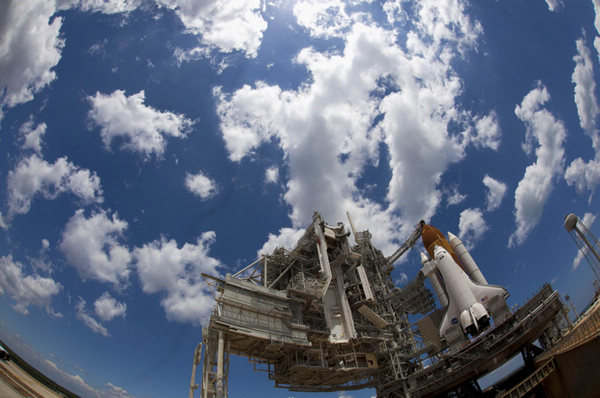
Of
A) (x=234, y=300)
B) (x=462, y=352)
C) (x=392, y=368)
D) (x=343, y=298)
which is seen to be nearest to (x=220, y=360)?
(x=234, y=300)

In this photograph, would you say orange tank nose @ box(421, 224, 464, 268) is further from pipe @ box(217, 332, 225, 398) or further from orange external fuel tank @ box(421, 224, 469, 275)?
pipe @ box(217, 332, 225, 398)

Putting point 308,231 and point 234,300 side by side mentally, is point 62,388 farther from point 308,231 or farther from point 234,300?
point 308,231

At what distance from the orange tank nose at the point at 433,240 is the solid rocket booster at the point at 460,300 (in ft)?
8.70

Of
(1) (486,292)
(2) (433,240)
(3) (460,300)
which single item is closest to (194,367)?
(3) (460,300)

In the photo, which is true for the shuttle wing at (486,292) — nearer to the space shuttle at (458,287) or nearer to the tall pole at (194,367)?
the space shuttle at (458,287)

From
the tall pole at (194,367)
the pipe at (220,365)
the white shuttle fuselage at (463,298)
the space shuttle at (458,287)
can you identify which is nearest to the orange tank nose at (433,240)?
the space shuttle at (458,287)

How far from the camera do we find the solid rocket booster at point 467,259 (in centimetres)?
3090

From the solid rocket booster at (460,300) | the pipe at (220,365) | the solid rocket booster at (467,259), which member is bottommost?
the pipe at (220,365)

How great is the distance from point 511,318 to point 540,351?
341cm

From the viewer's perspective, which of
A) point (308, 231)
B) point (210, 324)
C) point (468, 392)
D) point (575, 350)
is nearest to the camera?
point (575, 350)

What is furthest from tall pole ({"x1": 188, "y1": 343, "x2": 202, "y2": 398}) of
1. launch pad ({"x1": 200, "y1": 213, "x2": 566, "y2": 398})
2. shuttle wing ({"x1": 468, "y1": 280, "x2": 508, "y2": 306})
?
shuttle wing ({"x1": 468, "y1": 280, "x2": 508, "y2": 306})

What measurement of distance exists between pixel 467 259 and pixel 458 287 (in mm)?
5553

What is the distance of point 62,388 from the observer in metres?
13.9

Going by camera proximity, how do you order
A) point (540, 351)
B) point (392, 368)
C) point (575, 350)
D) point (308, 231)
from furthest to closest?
point (308, 231)
point (392, 368)
point (540, 351)
point (575, 350)
